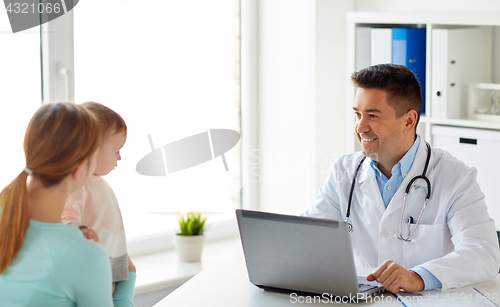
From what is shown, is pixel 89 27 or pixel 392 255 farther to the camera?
pixel 89 27

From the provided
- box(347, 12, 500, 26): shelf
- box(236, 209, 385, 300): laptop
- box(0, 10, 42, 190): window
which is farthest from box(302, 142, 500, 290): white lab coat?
box(0, 10, 42, 190): window

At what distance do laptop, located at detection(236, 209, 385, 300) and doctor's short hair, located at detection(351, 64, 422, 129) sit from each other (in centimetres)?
69

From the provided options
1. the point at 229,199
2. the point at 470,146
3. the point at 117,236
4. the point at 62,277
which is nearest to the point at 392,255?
the point at 470,146

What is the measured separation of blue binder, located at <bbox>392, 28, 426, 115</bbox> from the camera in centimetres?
238

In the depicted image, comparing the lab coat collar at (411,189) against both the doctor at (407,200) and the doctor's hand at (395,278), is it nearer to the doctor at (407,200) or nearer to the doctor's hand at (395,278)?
the doctor at (407,200)

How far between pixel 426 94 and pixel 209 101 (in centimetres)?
107

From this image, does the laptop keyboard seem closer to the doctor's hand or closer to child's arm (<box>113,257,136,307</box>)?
the doctor's hand

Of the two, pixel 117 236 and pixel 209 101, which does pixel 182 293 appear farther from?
pixel 209 101

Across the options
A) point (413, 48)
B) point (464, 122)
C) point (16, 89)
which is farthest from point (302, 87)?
point (16, 89)

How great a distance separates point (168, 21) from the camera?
2.71 metres

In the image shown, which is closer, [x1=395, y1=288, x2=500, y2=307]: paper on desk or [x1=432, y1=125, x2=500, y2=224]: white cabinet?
[x1=395, y1=288, x2=500, y2=307]: paper on desk

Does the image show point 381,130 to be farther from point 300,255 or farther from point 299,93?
point 299,93

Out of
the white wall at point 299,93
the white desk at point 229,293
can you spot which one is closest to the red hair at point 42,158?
the white desk at point 229,293

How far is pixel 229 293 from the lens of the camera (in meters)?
1.54
